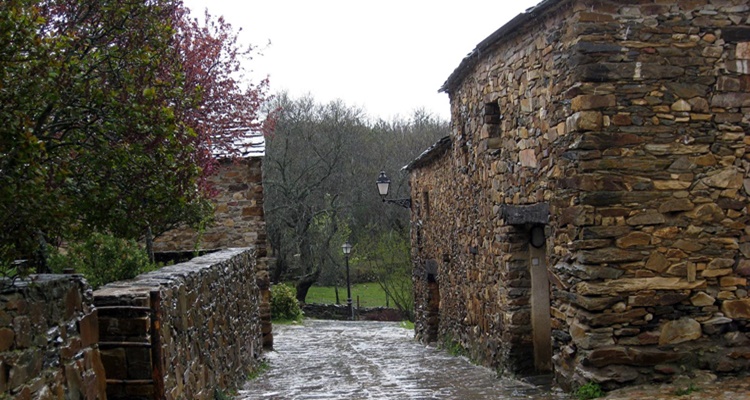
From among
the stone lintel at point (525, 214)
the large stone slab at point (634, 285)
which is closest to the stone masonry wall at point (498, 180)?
the stone lintel at point (525, 214)

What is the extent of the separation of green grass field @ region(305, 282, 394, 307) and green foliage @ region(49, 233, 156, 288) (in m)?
27.4

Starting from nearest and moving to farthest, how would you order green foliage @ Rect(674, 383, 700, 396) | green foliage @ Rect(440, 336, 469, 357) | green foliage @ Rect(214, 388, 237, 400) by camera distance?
green foliage @ Rect(674, 383, 700, 396), green foliage @ Rect(214, 388, 237, 400), green foliage @ Rect(440, 336, 469, 357)

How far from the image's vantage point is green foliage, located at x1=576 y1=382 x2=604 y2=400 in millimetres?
6691

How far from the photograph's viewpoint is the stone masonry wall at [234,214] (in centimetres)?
1396

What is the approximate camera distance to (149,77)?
4984mm

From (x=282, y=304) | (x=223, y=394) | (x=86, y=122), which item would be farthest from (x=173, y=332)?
(x=282, y=304)

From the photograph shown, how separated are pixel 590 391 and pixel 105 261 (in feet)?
13.8

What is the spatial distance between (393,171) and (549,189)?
98.0 feet

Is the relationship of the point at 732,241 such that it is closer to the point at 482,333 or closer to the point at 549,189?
the point at 549,189

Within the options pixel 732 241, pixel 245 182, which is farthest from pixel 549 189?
pixel 245 182

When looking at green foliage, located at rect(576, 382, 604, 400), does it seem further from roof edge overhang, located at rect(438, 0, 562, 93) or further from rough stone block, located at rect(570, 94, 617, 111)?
roof edge overhang, located at rect(438, 0, 562, 93)

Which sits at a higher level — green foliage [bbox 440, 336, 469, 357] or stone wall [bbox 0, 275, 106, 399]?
stone wall [bbox 0, 275, 106, 399]

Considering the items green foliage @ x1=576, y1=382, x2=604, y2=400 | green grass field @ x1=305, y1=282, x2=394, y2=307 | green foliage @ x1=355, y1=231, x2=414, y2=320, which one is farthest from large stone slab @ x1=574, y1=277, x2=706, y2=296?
green grass field @ x1=305, y1=282, x2=394, y2=307

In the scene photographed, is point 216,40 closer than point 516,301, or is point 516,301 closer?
point 516,301
